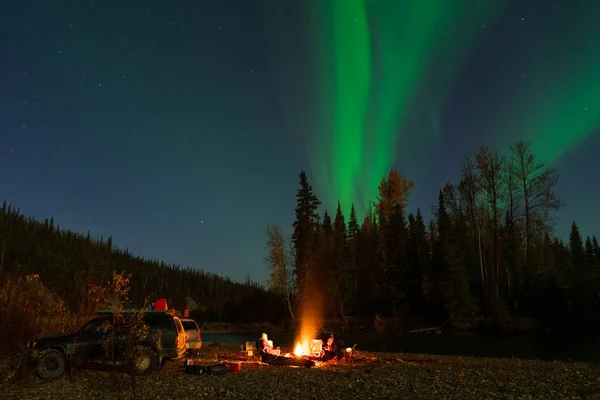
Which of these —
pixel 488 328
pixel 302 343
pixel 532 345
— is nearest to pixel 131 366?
pixel 302 343

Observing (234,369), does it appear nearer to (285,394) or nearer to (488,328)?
(285,394)

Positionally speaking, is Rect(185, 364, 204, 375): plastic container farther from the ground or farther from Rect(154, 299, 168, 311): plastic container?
Rect(154, 299, 168, 311): plastic container

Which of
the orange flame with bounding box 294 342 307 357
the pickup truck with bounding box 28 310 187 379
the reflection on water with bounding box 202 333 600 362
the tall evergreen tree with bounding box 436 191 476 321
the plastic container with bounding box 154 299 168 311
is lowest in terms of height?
the reflection on water with bounding box 202 333 600 362

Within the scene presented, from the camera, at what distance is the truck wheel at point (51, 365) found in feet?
52.5

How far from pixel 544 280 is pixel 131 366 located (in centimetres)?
4651

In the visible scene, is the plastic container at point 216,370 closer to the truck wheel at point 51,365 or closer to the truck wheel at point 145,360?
the truck wheel at point 145,360

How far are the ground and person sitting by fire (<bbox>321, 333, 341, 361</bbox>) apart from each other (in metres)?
2.69

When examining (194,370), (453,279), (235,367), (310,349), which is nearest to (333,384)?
(235,367)

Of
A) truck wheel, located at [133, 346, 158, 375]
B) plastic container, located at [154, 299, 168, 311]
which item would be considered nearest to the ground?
truck wheel, located at [133, 346, 158, 375]

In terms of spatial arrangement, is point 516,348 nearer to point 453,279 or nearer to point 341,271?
point 453,279

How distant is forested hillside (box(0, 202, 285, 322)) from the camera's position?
76225 mm

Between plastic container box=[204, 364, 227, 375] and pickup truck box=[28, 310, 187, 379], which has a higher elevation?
pickup truck box=[28, 310, 187, 379]

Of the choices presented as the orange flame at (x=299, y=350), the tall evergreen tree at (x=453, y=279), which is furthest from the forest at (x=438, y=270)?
the orange flame at (x=299, y=350)

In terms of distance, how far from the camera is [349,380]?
51.1ft
